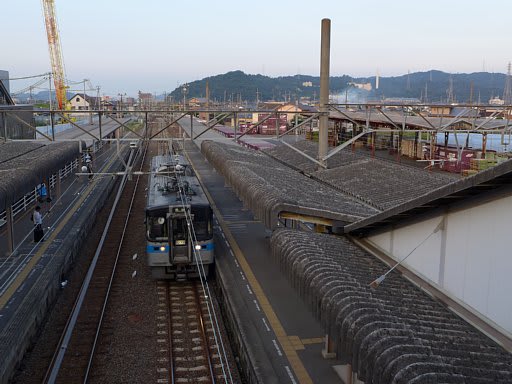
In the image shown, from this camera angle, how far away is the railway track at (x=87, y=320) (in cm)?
673

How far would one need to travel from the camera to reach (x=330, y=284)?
180 inches

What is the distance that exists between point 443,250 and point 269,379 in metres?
2.61

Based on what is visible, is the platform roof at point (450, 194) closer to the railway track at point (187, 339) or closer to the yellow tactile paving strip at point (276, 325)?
the yellow tactile paving strip at point (276, 325)

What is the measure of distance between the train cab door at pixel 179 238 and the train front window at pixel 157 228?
0.12 meters

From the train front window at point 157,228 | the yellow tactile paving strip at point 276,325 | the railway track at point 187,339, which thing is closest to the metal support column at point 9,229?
the train front window at point 157,228

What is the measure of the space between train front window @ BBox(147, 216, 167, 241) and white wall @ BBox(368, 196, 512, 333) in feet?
17.2

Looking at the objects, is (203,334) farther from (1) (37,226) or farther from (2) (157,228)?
(1) (37,226)

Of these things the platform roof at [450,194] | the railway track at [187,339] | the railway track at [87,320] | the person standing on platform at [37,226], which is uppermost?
the platform roof at [450,194]

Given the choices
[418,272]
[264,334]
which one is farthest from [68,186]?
[418,272]

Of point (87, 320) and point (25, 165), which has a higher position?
point (25, 165)

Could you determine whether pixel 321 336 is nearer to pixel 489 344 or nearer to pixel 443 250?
pixel 443 250

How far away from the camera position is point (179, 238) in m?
9.45

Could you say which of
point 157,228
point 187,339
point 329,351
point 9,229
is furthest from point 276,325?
point 9,229

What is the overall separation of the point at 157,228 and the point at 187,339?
2439mm
